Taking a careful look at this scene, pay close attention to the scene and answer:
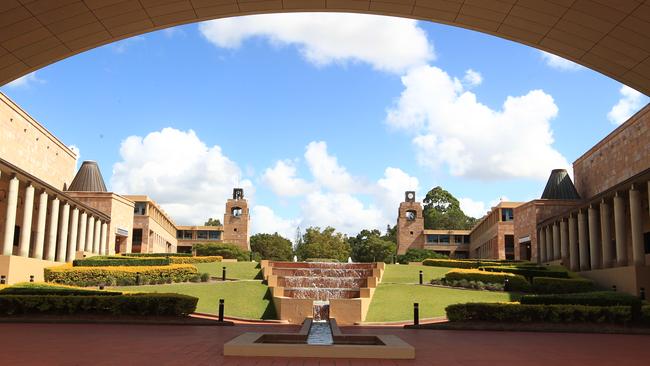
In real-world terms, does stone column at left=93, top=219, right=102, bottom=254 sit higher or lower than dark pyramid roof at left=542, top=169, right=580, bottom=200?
lower

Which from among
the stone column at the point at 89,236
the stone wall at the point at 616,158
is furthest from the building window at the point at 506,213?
the stone column at the point at 89,236

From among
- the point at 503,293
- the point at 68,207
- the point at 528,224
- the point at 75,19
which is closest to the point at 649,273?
the point at 503,293

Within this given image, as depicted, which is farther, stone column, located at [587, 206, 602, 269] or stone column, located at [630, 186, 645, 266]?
stone column, located at [587, 206, 602, 269]

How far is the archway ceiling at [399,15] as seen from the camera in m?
7.35

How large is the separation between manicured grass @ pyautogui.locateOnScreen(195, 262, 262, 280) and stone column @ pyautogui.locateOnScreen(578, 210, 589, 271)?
22.7m

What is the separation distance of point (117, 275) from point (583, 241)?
3106 cm

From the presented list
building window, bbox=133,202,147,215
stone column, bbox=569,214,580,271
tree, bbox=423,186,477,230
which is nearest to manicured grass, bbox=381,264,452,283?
stone column, bbox=569,214,580,271

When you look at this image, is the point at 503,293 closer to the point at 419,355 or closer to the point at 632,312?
the point at 632,312

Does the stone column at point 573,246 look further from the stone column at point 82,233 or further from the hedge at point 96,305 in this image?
the stone column at point 82,233

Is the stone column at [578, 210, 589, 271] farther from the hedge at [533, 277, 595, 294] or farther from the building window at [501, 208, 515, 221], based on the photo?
the building window at [501, 208, 515, 221]

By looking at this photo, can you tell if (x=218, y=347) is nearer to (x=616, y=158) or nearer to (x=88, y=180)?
(x=616, y=158)

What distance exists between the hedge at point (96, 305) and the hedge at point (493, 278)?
699 inches

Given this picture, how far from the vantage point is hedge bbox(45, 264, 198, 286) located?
3250 centimetres

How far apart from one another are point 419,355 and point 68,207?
3977 centimetres
